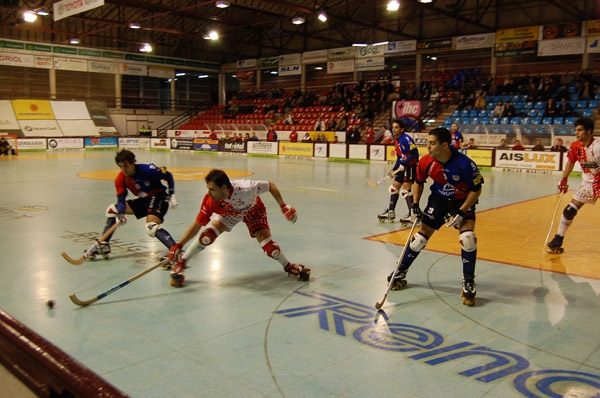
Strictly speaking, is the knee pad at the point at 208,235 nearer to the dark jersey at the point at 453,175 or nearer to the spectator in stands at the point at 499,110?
the dark jersey at the point at 453,175

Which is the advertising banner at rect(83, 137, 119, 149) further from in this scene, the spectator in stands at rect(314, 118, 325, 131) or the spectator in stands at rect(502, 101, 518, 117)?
the spectator in stands at rect(502, 101, 518, 117)

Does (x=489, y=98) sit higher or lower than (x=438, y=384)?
higher

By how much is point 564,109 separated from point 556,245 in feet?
73.9

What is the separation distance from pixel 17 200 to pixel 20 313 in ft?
28.2

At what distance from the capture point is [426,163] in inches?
234

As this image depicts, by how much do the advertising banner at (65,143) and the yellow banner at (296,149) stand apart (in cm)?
1509

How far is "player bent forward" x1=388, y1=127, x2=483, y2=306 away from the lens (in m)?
5.64

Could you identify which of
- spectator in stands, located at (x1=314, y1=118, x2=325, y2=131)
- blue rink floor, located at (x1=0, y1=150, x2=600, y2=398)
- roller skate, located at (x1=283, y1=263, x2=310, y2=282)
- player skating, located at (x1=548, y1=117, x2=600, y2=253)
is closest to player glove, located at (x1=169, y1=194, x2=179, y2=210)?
blue rink floor, located at (x1=0, y1=150, x2=600, y2=398)

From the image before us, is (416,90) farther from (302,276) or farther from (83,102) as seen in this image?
(302,276)

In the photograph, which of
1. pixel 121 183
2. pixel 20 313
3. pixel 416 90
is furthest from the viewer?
pixel 416 90

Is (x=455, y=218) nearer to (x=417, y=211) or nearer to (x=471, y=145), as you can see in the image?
(x=417, y=211)

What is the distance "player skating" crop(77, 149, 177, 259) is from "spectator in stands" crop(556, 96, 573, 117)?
2549 cm

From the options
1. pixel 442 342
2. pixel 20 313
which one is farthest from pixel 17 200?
pixel 442 342

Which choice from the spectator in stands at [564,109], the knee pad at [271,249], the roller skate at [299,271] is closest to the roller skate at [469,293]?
the roller skate at [299,271]
